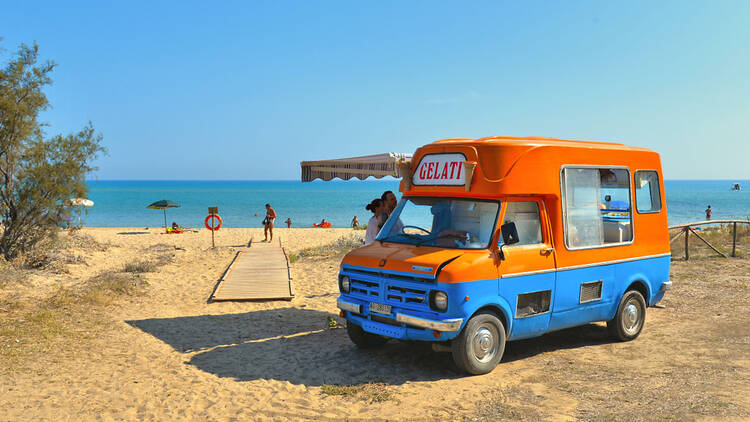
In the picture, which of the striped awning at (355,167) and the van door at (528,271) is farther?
the striped awning at (355,167)

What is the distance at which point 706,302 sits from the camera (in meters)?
11.2

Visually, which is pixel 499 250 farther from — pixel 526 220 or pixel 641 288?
pixel 641 288

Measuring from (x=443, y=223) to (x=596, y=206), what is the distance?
2.41 m

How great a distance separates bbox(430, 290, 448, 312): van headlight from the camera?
6.59 meters

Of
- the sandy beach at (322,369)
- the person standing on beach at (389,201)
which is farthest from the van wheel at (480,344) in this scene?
the person standing on beach at (389,201)

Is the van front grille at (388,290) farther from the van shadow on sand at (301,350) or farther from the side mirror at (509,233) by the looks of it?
the side mirror at (509,233)

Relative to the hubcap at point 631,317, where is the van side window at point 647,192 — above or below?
above

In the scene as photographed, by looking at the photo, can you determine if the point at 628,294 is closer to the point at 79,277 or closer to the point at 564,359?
the point at 564,359

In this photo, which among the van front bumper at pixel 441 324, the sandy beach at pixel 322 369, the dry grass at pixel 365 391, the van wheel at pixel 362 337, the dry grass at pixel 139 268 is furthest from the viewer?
the dry grass at pixel 139 268

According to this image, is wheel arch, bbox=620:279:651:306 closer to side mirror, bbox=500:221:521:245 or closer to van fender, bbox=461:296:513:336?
van fender, bbox=461:296:513:336

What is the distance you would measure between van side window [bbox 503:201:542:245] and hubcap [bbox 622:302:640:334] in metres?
2.37

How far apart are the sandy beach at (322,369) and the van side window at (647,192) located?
2098 millimetres

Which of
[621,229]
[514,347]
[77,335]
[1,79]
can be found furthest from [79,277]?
[621,229]

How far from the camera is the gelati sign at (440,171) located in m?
7.34
